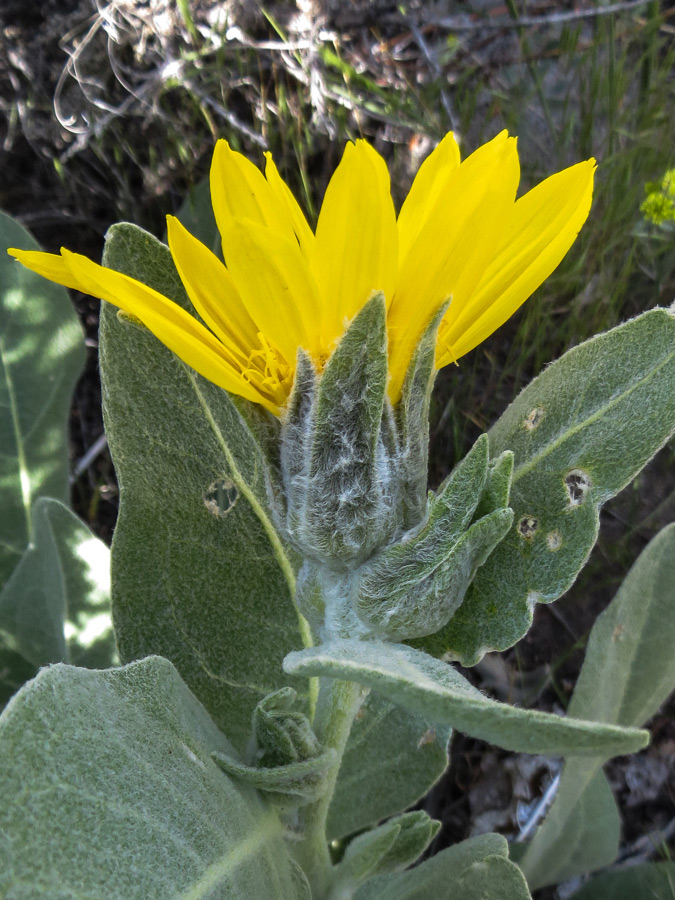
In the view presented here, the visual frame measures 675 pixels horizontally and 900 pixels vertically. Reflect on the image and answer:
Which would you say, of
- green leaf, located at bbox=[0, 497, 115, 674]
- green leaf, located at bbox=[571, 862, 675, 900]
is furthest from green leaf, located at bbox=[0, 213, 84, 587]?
green leaf, located at bbox=[571, 862, 675, 900]

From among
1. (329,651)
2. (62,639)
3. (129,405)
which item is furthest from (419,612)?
(62,639)

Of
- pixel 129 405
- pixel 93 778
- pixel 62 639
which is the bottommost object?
pixel 62 639

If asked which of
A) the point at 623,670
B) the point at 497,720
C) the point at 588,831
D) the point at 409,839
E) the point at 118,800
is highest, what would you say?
the point at 497,720

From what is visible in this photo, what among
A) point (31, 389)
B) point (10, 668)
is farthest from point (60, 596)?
point (31, 389)

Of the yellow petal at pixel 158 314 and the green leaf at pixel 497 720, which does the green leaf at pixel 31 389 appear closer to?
the yellow petal at pixel 158 314

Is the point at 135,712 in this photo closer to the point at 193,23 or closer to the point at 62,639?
the point at 62,639

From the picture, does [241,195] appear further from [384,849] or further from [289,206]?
[384,849]

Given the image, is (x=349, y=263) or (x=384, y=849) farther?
(x=384, y=849)
